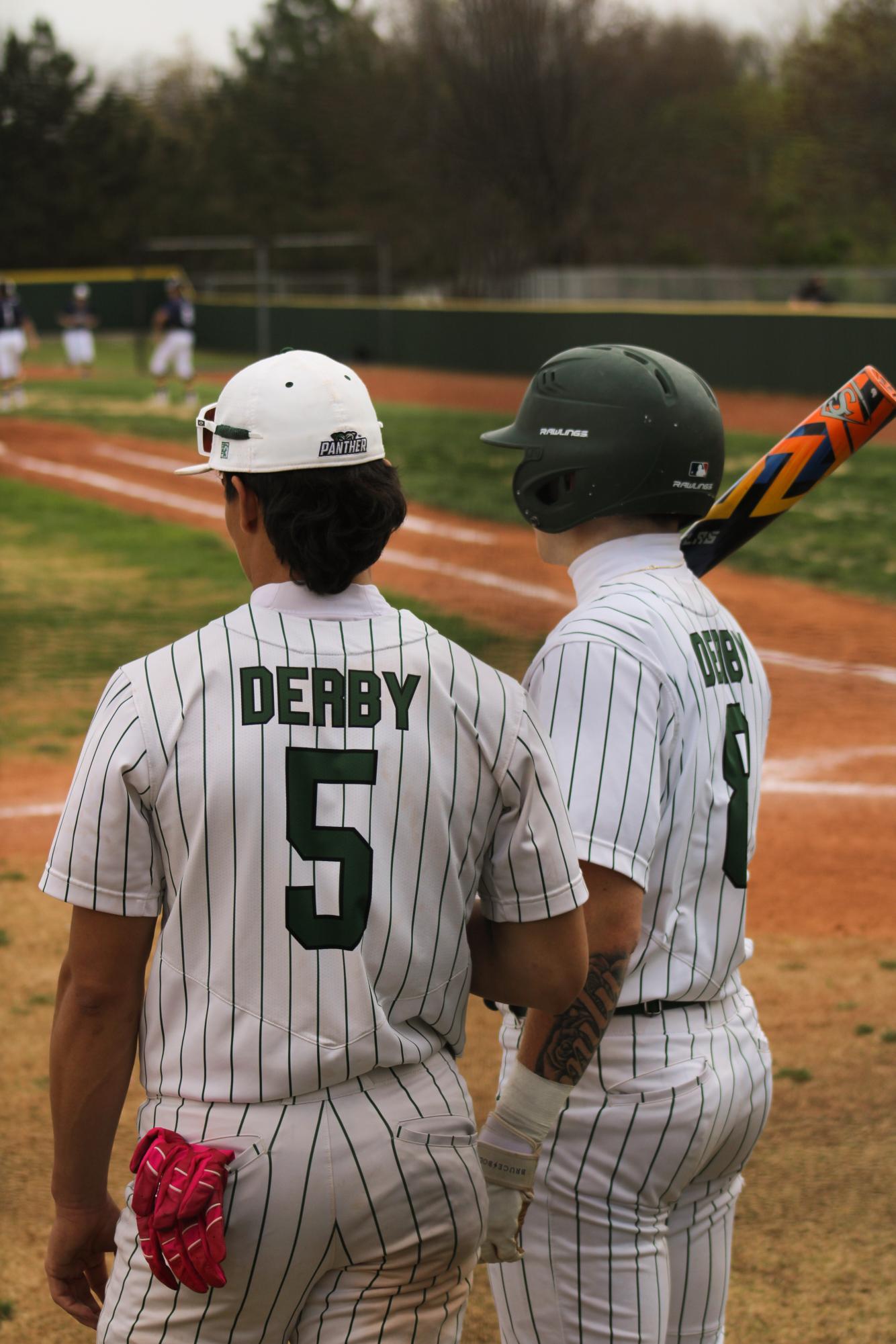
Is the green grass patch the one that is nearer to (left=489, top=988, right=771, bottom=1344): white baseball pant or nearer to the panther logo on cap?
(left=489, top=988, right=771, bottom=1344): white baseball pant

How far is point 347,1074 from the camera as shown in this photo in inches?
62.5

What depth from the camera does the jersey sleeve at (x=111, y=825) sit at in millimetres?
1552

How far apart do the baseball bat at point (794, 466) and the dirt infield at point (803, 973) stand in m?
1.57

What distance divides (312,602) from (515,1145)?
2.45ft

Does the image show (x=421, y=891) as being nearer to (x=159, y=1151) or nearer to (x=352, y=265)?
(x=159, y=1151)

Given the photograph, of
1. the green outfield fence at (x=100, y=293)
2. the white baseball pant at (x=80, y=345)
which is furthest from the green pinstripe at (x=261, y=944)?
the green outfield fence at (x=100, y=293)

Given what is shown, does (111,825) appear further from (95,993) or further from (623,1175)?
(623,1175)

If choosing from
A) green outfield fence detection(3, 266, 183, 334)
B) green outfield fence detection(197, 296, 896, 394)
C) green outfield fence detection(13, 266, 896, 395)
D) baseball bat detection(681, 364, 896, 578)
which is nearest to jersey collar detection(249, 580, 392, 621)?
baseball bat detection(681, 364, 896, 578)

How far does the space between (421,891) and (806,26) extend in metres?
45.8

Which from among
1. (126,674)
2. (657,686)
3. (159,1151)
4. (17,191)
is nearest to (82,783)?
(126,674)

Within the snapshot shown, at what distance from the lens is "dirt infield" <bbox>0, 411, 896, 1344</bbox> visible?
2.98 metres

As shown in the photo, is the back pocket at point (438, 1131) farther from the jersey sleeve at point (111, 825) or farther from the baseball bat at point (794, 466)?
the baseball bat at point (794, 466)

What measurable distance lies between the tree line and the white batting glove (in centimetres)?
2675

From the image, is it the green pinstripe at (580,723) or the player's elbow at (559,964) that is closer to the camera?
the player's elbow at (559,964)
